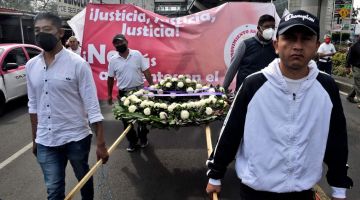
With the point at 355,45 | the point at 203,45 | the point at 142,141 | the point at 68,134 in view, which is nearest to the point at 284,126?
the point at 68,134

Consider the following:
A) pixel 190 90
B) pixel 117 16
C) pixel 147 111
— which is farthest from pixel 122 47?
pixel 117 16

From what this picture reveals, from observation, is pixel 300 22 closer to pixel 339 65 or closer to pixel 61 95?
pixel 61 95

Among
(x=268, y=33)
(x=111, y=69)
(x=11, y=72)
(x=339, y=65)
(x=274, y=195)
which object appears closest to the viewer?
(x=274, y=195)

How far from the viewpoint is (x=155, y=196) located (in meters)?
4.37

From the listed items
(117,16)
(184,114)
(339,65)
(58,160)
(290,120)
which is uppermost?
(117,16)

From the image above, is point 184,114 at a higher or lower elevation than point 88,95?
lower

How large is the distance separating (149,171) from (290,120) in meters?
3.50

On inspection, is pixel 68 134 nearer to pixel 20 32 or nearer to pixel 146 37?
pixel 146 37

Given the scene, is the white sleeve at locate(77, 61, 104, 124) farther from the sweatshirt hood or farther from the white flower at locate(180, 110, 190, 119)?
the sweatshirt hood

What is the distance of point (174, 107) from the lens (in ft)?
14.9

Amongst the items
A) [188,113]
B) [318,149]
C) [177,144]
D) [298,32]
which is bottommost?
[177,144]

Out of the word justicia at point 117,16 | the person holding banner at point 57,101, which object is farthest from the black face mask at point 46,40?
the word justicia at point 117,16

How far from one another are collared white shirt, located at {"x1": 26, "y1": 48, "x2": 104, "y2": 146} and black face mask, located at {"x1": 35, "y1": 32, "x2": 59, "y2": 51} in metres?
0.10

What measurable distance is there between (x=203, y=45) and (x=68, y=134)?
16.7 feet
